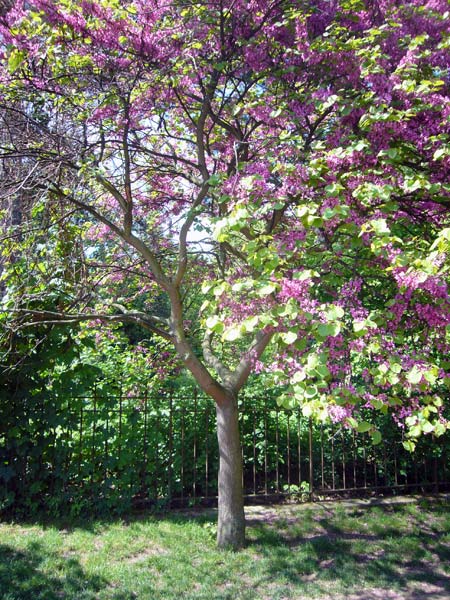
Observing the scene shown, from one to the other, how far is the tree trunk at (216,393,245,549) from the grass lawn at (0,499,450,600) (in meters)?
0.18

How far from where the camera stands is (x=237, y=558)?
4852 millimetres

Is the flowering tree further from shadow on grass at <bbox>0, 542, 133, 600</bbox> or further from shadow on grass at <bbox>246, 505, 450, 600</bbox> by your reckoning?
shadow on grass at <bbox>0, 542, 133, 600</bbox>

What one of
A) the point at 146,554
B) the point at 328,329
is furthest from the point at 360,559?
the point at 328,329

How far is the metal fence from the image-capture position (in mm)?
6066

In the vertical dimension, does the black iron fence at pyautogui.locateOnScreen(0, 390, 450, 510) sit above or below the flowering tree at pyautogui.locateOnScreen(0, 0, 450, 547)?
below

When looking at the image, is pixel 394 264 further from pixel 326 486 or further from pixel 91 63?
pixel 326 486

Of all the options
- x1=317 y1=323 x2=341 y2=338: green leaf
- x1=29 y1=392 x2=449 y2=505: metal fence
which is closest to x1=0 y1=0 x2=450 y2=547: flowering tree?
x1=317 y1=323 x2=341 y2=338: green leaf

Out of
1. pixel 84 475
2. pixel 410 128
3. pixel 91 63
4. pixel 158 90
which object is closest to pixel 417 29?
pixel 410 128

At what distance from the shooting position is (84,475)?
6023 mm

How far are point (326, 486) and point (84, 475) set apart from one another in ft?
10.4

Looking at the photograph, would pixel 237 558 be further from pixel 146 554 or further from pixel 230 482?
pixel 146 554

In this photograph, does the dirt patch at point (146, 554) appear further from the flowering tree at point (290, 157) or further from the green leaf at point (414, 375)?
the green leaf at point (414, 375)

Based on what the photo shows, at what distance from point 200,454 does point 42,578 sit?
8.50 feet

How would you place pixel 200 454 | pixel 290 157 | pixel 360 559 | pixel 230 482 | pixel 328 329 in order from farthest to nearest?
pixel 200 454
pixel 230 482
pixel 360 559
pixel 290 157
pixel 328 329
